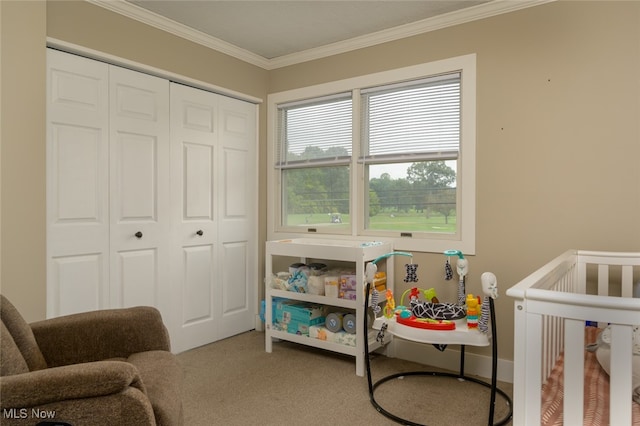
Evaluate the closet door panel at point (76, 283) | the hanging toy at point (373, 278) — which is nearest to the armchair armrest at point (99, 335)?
the closet door panel at point (76, 283)

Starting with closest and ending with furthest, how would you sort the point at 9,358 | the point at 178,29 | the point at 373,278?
the point at 9,358 → the point at 373,278 → the point at 178,29

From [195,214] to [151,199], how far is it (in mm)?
376

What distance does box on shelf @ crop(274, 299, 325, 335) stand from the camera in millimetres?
3055

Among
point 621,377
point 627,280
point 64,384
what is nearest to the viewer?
point 621,377

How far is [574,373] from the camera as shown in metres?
1.15

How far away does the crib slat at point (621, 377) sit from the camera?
A: 3.59 ft

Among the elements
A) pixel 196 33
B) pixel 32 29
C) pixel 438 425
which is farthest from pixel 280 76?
pixel 438 425

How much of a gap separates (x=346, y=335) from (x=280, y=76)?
2.23 metres

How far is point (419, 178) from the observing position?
9.93 feet

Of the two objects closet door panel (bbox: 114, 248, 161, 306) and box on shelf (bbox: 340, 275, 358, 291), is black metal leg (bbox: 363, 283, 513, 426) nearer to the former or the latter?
box on shelf (bbox: 340, 275, 358, 291)

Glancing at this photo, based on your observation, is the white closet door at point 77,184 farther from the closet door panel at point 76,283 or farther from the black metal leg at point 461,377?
the black metal leg at point 461,377

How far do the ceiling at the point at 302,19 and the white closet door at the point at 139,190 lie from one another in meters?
0.43

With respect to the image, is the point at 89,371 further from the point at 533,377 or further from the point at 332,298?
the point at 332,298

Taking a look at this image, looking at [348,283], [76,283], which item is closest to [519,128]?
[348,283]
